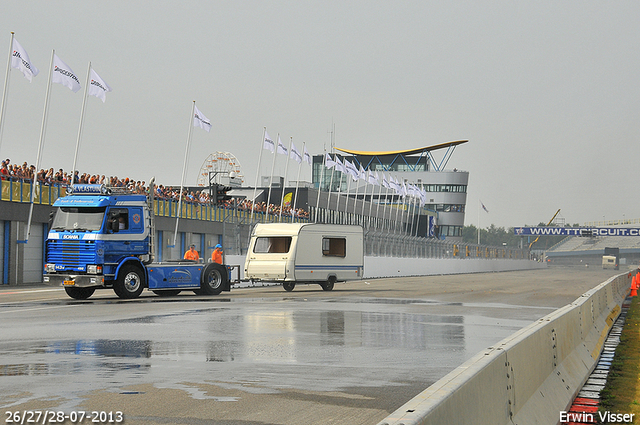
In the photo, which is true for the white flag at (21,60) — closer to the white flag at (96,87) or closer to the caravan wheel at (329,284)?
the white flag at (96,87)

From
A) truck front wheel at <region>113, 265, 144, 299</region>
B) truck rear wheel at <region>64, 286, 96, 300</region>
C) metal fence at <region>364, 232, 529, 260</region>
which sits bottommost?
truck rear wheel at <region>64, 286, 96, 300</region>

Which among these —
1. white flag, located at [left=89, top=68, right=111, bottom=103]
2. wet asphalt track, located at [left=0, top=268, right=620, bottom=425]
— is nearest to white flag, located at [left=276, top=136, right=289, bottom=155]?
white flag, located at [left=89, top=68, right=111, bottom=103]

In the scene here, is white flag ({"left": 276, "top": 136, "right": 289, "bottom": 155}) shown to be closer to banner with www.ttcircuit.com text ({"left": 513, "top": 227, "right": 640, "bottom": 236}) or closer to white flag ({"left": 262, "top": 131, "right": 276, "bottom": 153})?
white flag ({"left": 262, "top": 131, "right": 276, "bottom": 153})

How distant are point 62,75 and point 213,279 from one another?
14049 millimetres

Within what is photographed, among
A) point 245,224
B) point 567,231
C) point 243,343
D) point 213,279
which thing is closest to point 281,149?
point 245,224

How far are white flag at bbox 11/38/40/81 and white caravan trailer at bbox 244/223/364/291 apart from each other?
1158cm

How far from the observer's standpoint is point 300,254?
32.9 m

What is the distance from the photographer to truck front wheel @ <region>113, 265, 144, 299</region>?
25.4m

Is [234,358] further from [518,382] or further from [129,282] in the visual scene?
[129,282]

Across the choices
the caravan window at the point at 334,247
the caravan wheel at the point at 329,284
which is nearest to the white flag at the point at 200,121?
the caravan window at the point at 334,247

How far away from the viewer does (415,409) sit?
4242mm

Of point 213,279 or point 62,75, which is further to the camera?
point 62,75

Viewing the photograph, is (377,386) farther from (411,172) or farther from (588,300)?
(411,172)

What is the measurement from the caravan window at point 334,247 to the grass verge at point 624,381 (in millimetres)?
18776
